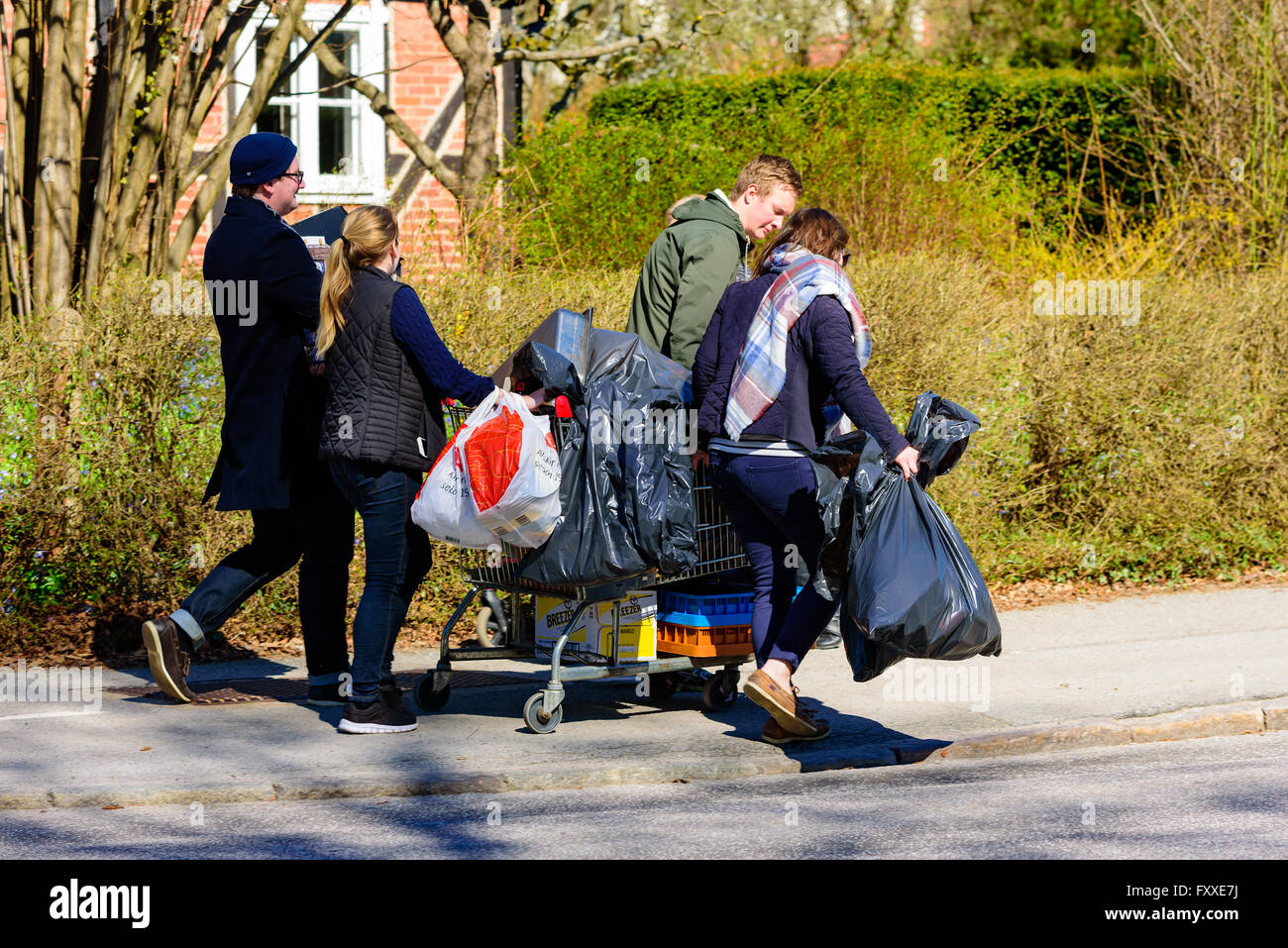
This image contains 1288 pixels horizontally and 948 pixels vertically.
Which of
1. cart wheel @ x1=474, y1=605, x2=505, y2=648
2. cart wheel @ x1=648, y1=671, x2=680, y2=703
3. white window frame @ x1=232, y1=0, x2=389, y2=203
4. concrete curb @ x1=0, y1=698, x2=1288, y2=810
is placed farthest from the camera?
white window frame @ x1=232, y1=0, x2=389, y2=203

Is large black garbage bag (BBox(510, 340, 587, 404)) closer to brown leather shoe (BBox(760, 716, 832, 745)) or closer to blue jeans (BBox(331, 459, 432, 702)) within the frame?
blue jeans (BBox(331, 459, 432, 702))

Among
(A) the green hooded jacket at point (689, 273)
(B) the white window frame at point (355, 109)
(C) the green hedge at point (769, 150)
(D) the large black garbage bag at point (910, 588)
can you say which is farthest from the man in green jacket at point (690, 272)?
(B) the white window frame at point (355, 109)

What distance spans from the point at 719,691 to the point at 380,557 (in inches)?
62.2

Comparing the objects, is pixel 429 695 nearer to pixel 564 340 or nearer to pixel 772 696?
pixel 772 696

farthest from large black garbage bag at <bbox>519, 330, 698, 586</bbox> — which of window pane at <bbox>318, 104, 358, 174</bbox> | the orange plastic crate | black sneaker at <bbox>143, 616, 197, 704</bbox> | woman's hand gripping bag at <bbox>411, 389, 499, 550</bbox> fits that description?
window pane at <bbox>318, 104, 358, 174</bbox>

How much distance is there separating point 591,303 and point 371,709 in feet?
10.8

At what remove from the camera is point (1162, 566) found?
1002 centimetres

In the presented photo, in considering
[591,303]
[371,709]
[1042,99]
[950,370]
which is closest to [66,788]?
[371,709]

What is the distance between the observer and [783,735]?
20.5ft

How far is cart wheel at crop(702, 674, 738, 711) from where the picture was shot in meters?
6.86

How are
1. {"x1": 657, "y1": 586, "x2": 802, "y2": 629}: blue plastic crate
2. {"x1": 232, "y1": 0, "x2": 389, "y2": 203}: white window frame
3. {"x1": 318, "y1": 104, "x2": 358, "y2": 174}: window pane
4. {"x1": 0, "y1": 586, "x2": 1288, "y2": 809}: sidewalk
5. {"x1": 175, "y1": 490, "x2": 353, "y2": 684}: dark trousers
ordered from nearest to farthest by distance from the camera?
{"x1": 0, "y1": 586, "x2": 1288, "y2": 809}: sidewalk
{"x1": 657, "y1": 586, "x2": 802, "y2": 629}: blue plastic crate
{"x1": 175, "y1": 490, "x2": 353, "y2": 684}: dark trousers
{"x1": 232, "y1": 0, "x2": 389, "y2": 203}: white window frame
{"x1": 318, "y1": 104, "x2": 358, "y2": 174}: window pane

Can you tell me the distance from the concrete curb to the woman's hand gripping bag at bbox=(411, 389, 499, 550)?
0.86m

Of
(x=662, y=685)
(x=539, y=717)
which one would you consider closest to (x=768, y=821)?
(x=539, y=717)

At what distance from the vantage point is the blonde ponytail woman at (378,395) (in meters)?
6.02
